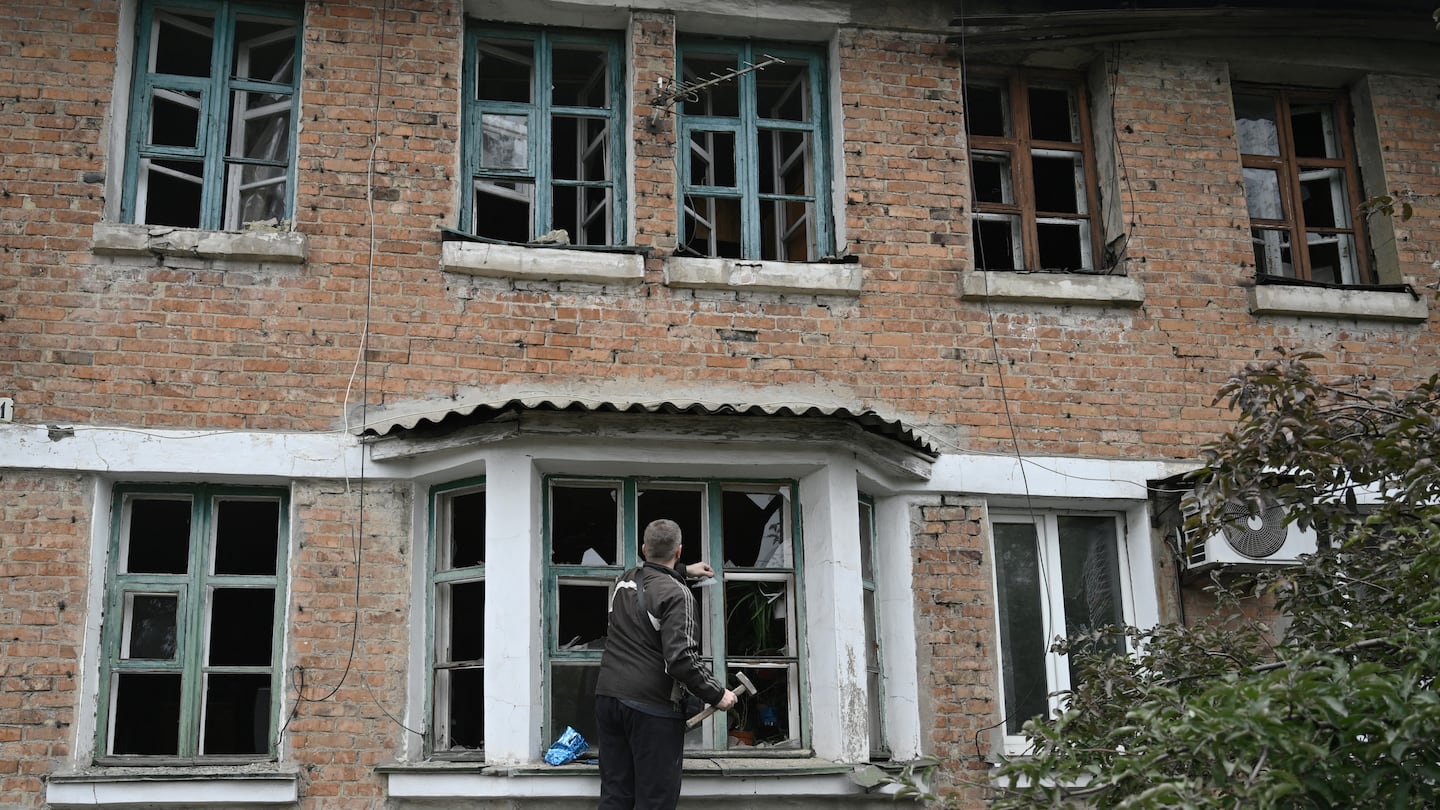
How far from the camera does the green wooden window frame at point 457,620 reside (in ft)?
26.6

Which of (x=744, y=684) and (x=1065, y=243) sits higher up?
(x=1065, y=243)

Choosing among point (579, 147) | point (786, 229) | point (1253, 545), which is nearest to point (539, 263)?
point (579, 147)

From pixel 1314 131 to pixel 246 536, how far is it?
751 centimetres

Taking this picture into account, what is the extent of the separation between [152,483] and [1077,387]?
5380 millimetres

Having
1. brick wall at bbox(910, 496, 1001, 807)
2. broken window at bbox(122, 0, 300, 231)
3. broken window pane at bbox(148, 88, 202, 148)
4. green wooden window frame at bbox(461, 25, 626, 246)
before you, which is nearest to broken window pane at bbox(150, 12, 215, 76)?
broken window at bbox(122, 0, 300, 231)

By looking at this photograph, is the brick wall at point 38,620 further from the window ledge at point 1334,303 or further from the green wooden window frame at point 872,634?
A: the window ledge at point 1334,303

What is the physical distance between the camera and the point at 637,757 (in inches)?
287

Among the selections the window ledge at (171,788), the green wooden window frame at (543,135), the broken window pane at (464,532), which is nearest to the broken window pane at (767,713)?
the broken window pane at (464,532)

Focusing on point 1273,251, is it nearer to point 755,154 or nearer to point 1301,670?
point 755,154

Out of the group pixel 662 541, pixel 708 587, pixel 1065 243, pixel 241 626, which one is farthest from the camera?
pixel 1065 243

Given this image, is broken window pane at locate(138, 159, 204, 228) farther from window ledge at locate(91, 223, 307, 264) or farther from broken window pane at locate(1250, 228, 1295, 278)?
broken window pane at locate(1250, 228, 1295, 278)

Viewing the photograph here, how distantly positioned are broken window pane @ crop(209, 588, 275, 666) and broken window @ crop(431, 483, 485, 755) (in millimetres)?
896

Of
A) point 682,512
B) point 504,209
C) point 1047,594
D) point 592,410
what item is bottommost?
point 1047,594

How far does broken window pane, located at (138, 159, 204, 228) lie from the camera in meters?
8.86
